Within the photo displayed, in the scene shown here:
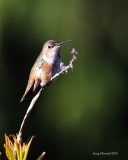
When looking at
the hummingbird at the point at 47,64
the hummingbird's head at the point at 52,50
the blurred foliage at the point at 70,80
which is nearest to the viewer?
the hummingbird at the point at 47,64

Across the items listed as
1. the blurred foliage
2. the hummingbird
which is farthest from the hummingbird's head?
the blurred foliage

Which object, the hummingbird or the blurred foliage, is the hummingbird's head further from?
the blurred foliage

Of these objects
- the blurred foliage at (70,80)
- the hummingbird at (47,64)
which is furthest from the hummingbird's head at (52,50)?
the blurred foliage at (70,80)

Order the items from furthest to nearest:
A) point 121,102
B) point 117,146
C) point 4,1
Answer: point 121,102 < point 117,146 < point 4,1

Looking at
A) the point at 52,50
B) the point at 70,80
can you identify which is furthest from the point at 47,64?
the point at 70,80

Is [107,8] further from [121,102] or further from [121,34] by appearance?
[121,102]

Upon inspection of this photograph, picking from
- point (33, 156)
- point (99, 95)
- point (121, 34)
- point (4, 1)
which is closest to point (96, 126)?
point (99, 95)

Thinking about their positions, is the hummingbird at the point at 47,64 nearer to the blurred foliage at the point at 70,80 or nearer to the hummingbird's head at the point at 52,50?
the hummingbird's head at the point at 52,50

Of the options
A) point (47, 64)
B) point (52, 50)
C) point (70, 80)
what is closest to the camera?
point (52, 50)

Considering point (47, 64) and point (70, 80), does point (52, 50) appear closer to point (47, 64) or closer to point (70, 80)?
point (47, 64)
